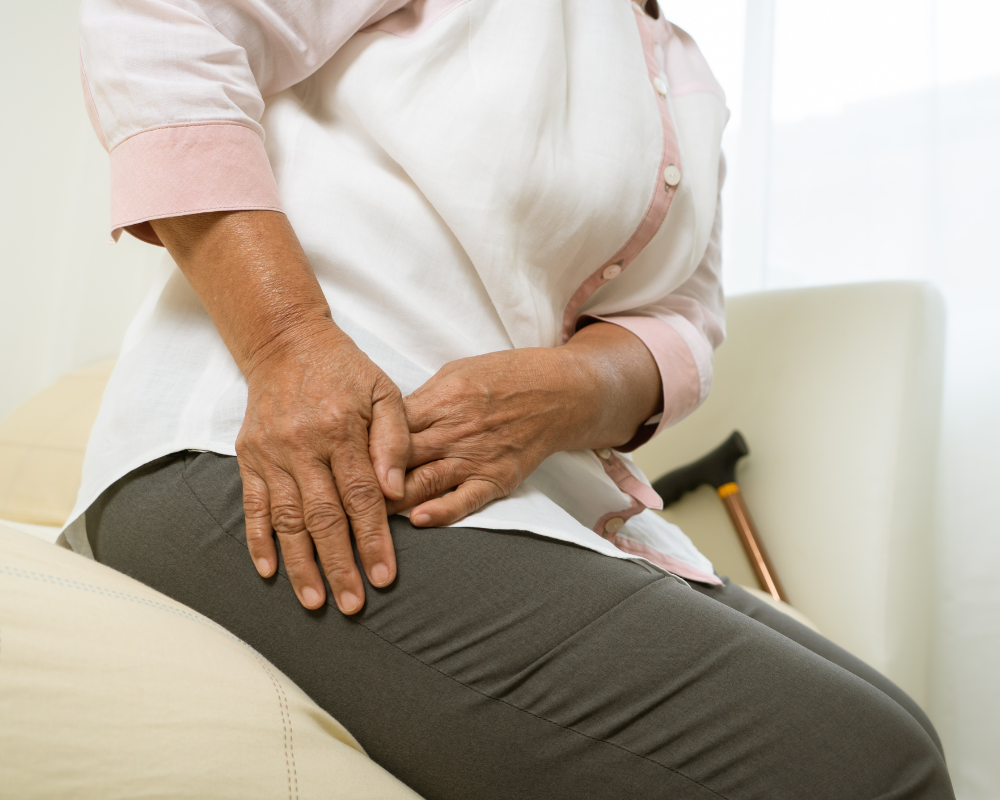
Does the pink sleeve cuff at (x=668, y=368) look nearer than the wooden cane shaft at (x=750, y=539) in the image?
Yes

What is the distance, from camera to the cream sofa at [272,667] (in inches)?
12.9

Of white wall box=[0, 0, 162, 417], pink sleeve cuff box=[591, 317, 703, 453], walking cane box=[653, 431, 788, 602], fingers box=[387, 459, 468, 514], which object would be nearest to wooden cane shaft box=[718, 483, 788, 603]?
walking cane box=[653, 431, 788, 602]

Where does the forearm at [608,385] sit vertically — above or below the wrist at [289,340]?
below

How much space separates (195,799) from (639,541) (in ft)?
1.82

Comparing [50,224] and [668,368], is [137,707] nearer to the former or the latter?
[668,368]

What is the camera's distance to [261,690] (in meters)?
0.40

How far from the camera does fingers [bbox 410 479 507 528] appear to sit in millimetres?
475

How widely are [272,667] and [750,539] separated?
104 centimetres

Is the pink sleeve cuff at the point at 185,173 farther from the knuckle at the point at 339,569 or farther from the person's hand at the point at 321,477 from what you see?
the knuckle at the point at 339,569

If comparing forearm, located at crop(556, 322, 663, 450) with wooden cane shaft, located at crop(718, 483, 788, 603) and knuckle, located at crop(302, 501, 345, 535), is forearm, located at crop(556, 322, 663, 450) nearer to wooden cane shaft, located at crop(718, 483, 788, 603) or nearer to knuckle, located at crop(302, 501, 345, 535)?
knuckle, located at crop(302, 501, 345, 535)

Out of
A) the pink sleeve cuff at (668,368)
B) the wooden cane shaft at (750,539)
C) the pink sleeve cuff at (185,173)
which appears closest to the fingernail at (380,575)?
the pink sleeve cuff at (185,173)

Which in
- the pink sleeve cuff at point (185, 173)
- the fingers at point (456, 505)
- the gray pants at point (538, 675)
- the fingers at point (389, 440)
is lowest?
the gray pants at point (538, 675)

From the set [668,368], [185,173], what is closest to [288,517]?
[185,173]

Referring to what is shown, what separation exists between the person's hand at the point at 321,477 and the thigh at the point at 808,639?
19.0 inches
